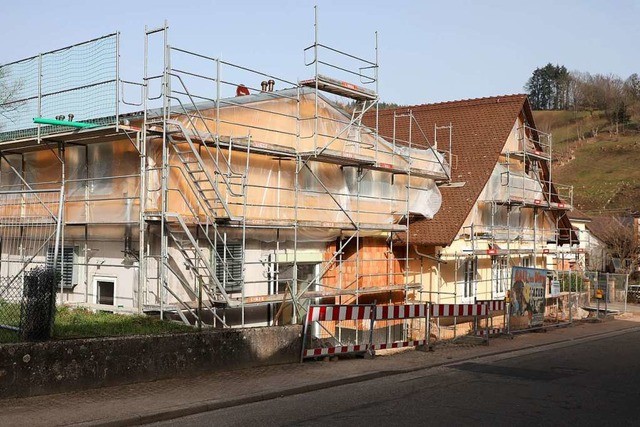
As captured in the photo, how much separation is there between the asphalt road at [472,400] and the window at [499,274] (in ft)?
37.7

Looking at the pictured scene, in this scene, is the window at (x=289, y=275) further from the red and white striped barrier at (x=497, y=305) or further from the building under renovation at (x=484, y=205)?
the red and white striped barrier at (x=497, y=305)

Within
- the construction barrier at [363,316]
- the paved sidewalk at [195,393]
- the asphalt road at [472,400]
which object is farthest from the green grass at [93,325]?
the asphalt road at [472,400]

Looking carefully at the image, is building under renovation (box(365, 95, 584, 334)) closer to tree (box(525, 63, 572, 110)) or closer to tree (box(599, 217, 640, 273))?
tree (box(599, 217, 640, 273))

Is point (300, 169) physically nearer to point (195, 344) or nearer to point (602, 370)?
point (195, 344)

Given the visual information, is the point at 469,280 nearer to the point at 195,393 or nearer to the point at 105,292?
the point at 105,292

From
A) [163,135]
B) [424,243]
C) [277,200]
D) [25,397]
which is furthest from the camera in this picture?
[424,243]

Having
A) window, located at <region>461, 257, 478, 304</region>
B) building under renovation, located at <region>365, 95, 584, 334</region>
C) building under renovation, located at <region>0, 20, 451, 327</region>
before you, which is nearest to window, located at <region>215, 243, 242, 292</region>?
building under renovation, located at <region>0, 20, 451, 327</region>

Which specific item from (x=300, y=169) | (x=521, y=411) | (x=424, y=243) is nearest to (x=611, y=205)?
(x=424, y=243)

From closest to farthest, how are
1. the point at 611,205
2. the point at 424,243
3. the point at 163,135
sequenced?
the point at 163,135 < the point at 424,243 < the point at 611,205

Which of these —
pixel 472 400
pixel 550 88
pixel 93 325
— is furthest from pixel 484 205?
pixel 550 88

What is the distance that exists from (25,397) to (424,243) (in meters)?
14.3

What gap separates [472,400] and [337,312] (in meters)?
4.08

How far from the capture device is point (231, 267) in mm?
16312

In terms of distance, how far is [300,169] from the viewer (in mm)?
17625
